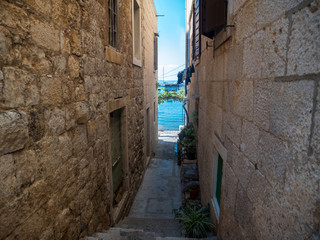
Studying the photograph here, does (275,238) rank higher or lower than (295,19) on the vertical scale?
lower

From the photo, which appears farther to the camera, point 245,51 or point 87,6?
point 87,6

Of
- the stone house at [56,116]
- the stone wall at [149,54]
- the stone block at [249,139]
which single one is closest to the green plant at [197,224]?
the stone house at [56,116]

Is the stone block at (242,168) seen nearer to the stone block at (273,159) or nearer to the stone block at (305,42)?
the stone block at (273,159)

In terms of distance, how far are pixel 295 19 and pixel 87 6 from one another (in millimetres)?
2293

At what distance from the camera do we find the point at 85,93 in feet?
8.59

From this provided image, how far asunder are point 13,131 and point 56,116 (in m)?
0.56

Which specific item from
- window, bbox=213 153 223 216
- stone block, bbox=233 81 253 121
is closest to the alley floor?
window, bbox=213 153 223 216

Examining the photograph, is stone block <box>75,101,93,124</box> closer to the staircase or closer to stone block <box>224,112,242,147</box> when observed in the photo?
the staircase

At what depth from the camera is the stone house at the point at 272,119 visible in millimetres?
1094

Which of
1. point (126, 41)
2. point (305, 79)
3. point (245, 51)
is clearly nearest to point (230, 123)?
Result: point (245, 51)

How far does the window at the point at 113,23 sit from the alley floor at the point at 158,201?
3203 mm

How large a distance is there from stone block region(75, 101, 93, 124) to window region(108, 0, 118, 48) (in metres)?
1.60

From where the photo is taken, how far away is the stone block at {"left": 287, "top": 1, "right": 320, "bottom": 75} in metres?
1.06

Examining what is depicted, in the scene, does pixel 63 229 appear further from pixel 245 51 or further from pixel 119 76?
pixel 119 76
